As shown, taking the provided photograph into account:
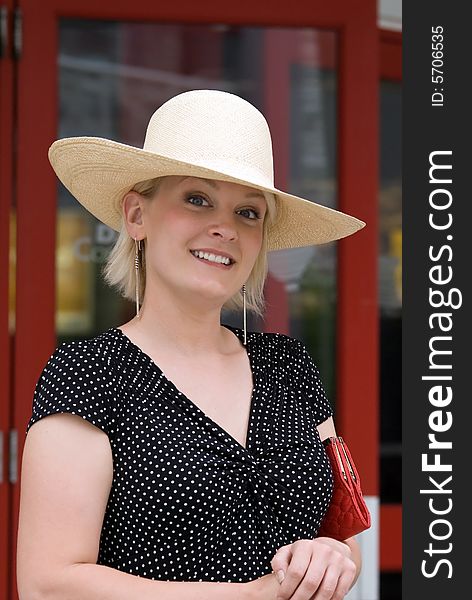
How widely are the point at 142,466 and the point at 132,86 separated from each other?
1.84m

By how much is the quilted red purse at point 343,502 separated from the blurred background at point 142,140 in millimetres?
1308

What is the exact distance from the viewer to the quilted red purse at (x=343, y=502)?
1824mm

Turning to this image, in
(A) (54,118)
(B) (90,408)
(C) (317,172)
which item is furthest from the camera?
(C) (317,172)

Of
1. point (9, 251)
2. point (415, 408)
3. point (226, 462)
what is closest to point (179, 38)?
point (9, 251)

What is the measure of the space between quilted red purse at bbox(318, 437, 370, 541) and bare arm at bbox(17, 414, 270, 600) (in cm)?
32

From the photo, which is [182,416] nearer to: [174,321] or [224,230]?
[174,321]

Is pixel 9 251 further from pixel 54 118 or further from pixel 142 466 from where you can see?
pixel 142 466

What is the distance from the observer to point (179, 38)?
3141 mm

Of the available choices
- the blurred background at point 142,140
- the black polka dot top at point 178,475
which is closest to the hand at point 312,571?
the black polka dot top at point 178,475

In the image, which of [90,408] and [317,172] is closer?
[90,408]

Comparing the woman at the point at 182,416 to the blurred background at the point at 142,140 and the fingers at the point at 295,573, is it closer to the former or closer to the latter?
the fingers at the point at 295,573

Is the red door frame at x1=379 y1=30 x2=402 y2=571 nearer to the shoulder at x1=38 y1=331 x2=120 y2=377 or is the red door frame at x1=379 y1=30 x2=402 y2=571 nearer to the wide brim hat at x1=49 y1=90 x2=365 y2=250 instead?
the wide brim hat at x1=49 y1=90 x2=365 y2=250

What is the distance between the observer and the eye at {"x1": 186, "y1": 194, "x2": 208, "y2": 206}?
5.84 feet

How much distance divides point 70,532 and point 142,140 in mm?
1871
